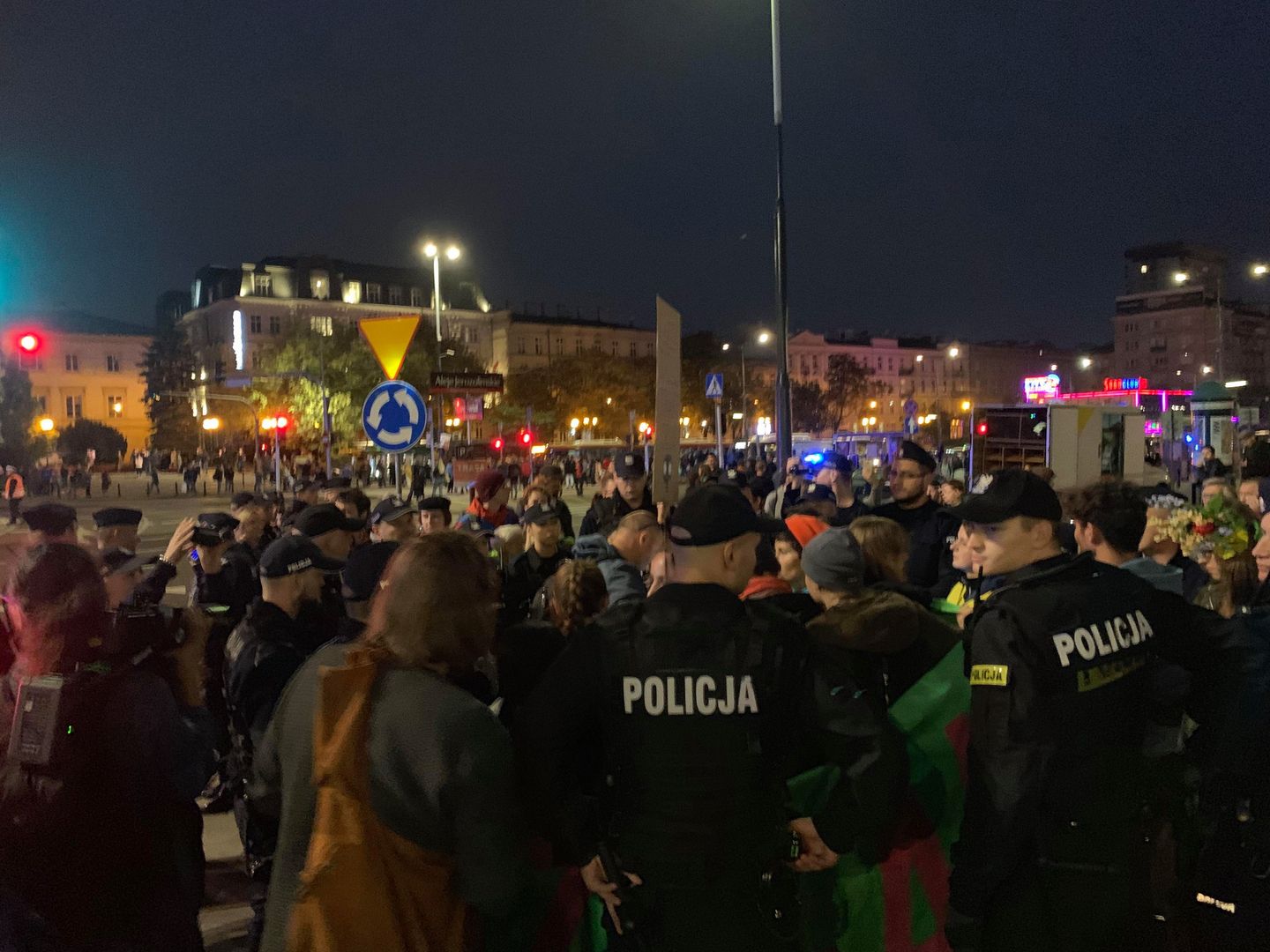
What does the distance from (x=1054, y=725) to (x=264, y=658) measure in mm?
2715

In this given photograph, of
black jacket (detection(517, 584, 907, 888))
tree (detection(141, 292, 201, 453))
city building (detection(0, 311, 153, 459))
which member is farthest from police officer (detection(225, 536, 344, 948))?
city building (detection(0, 311, 153, 459))

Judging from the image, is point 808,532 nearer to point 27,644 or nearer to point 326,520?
point 326,520

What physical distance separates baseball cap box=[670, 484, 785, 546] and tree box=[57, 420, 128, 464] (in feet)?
248

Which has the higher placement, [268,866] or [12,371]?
[12,371]

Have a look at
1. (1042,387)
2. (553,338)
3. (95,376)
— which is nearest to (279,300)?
(95,376)

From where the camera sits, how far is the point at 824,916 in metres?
3.01

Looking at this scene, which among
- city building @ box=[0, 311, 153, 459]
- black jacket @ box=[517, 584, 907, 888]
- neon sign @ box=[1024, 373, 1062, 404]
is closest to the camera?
black jacket @ box=[517, 584, 907, 888]

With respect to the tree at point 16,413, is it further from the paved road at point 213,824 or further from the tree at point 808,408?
the tree at point 808,408

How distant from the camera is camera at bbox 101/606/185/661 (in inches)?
112

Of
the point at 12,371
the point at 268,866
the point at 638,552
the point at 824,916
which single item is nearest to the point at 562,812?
the point at 824,916

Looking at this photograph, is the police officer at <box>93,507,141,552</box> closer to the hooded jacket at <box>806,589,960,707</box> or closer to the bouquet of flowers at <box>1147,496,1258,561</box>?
the hooded jacket at <box>806,589,960,707</box>

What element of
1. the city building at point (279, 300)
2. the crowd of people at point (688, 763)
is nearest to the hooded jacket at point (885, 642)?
the crowd of people at point (688, 763)

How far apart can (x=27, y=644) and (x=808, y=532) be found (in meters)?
3.87

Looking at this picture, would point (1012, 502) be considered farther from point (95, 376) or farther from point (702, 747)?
point (95, 376)
